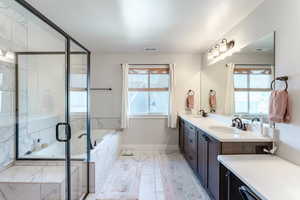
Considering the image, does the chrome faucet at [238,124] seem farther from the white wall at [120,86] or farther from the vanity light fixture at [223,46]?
the white wall at [120,86]

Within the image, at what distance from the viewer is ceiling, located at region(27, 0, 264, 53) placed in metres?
2.39

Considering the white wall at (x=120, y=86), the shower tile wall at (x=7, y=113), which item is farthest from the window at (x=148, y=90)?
the shower tile wall at (x=7, y=113)

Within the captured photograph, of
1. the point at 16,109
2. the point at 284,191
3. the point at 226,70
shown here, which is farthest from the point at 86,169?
the point at 226,70

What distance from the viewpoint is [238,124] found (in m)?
2.85

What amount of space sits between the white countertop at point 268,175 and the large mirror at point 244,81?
0.73 m

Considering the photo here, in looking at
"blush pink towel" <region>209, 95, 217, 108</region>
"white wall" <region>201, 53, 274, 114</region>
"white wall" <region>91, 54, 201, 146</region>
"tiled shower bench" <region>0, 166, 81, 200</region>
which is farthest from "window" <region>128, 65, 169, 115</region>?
"tiled shower bench" <region>0, 166, 81, 200</region>

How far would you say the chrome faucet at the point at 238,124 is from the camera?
8.92 ft

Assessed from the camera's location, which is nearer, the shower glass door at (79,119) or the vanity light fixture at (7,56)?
the vanity light fixture at (7,56)

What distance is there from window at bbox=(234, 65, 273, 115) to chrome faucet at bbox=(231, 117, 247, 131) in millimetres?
143

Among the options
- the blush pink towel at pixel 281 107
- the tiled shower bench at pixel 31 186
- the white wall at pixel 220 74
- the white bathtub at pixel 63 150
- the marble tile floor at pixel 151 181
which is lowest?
the marble tile floor at pixel 151 181

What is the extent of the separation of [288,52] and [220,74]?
1.83 metres

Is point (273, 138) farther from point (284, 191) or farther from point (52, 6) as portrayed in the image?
point (52, 6)

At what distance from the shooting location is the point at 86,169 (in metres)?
2.76

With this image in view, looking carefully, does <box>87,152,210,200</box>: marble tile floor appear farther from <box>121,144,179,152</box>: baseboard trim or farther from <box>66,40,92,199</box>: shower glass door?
<box>121,144,179,152</box>: baseboard trim
